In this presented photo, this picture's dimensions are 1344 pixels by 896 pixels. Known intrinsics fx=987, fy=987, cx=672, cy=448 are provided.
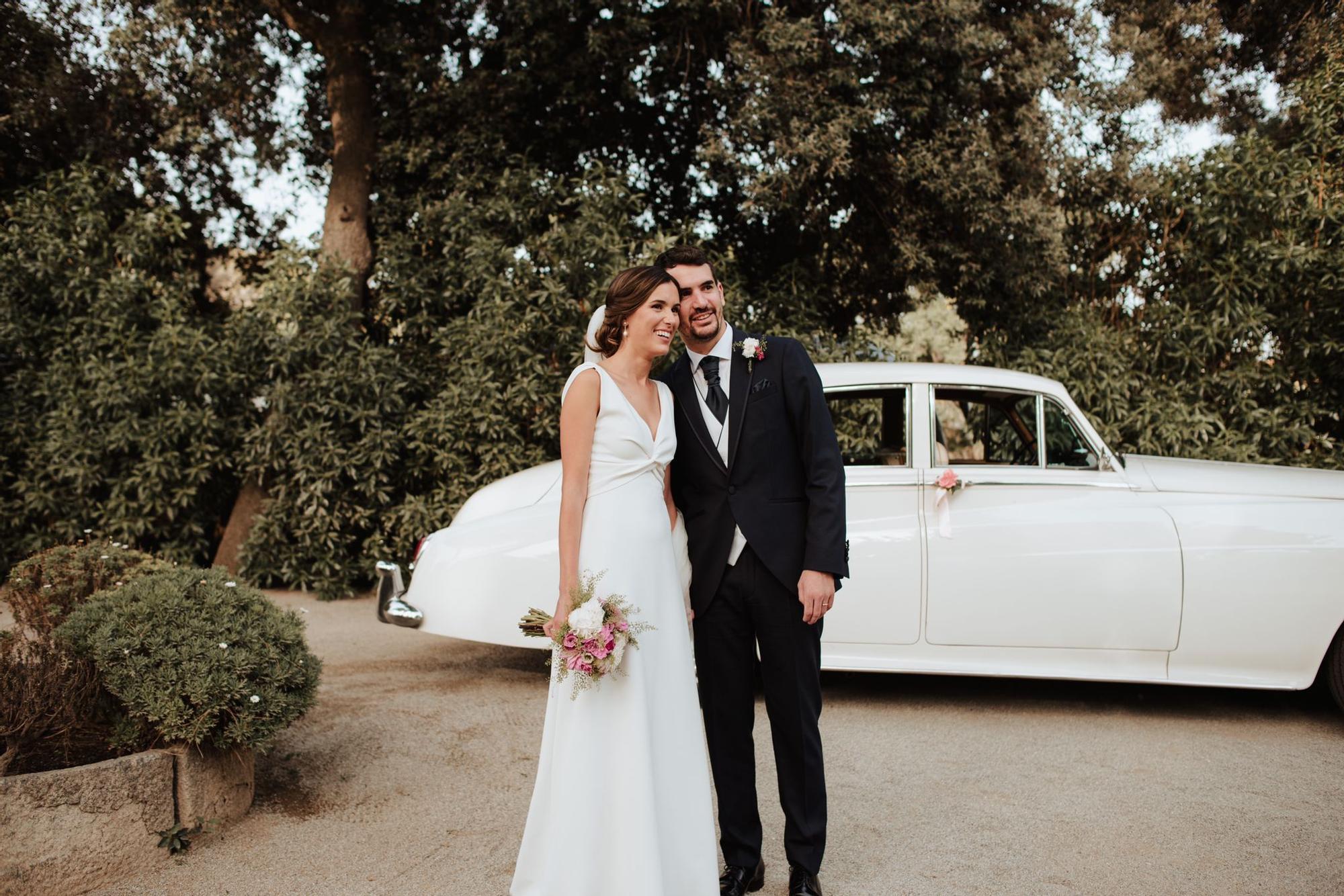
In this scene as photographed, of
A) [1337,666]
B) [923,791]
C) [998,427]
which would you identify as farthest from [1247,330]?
Result: [923,791]

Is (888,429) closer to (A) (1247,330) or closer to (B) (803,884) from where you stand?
(B) (803,884)

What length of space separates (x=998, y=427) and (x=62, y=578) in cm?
485

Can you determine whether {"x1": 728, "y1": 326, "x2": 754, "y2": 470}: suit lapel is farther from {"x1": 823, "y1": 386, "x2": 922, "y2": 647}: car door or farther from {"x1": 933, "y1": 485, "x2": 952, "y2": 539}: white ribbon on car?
{"x1": 933, "y1": 485, "x2": 952, "y2": 539}: white ribbon on car

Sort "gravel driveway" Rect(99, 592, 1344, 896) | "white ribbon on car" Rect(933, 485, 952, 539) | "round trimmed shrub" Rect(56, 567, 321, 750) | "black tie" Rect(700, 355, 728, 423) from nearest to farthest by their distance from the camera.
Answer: "black tie" Rect(700, 355, 728, 423), "gravel driveway" Rect(99, 592, 1344, 896), "round trimmed shrub" Rect(56, 567, 321, 750), "white ribbon on car" Rect(933, 485, 952, 539)

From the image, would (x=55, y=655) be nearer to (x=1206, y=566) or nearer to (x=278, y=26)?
(x=1206, y=566)

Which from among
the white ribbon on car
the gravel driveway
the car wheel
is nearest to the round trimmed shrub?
the gravel driveway

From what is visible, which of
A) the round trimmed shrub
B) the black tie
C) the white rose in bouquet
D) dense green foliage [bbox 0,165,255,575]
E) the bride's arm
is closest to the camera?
the white rose in bouquet

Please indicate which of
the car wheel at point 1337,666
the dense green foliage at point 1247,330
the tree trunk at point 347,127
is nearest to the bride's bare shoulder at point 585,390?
the car wheel at point 1337,666

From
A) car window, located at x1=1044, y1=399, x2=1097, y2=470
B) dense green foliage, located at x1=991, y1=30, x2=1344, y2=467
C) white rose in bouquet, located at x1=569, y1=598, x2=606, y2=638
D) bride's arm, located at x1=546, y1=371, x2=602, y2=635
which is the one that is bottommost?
white rose in bouquet, located at x1=569, y1=598, x2=606, y2=638

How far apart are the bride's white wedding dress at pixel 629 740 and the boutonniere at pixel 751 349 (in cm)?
39

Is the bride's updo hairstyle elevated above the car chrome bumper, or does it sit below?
above

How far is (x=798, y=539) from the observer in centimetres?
314

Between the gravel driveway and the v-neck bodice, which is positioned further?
the gravel driveway

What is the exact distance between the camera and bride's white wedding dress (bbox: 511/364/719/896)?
2.82m
